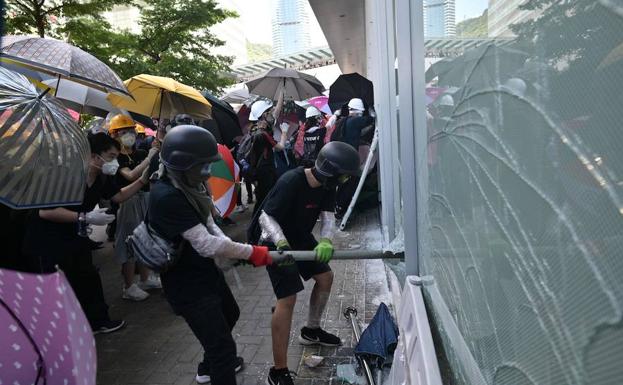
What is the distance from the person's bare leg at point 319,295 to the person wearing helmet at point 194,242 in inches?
43.7

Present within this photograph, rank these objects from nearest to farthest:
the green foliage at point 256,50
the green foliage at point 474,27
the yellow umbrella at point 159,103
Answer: the green foliage at point 474,27 < the yellow umbrella at point 159,103 < the green foliage at point 256,50

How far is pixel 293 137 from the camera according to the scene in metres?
10.1

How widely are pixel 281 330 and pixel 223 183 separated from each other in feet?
9.10

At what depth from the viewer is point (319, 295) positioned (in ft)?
12.5

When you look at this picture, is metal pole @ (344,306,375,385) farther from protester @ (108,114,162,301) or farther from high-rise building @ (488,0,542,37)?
high-rise building @ (488,0,542,37)

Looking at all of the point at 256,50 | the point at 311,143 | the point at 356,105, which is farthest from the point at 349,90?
the point at 256,50

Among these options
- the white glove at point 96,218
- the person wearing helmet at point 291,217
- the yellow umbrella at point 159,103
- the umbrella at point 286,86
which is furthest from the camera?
the umbrella at point 286,86

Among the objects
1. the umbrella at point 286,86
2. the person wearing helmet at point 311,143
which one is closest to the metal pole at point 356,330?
the person wearing helmet at point 311,143

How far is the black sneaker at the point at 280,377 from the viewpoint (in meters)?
3.19

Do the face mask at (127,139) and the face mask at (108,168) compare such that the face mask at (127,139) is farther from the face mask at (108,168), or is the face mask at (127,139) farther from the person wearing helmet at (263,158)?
the person wearing helmet at (263,158)

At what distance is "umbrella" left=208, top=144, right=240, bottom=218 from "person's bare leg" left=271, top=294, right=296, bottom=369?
247cm

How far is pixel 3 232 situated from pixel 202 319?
176 centimetres

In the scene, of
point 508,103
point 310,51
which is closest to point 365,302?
point 508,103

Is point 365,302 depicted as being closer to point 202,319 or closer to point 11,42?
point 202,319
